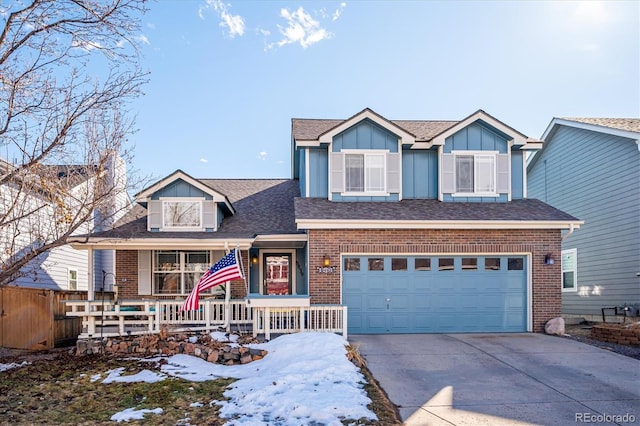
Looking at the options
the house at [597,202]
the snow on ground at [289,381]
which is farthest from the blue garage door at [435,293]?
the snow on ground at [289,381]

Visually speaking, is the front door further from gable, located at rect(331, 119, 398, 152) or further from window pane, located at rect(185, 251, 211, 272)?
gable, located at rect(331, 119, 398, 152)

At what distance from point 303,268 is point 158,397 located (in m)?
7.94

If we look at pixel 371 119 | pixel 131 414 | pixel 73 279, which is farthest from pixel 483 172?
pixel 73 279

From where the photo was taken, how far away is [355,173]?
13.5 metres

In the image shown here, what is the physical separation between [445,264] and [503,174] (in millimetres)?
3355

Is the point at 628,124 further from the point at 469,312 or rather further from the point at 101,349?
the point at 101,349

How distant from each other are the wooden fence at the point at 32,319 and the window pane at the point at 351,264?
697 centimetres

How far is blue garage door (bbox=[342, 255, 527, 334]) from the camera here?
1227 centimetres

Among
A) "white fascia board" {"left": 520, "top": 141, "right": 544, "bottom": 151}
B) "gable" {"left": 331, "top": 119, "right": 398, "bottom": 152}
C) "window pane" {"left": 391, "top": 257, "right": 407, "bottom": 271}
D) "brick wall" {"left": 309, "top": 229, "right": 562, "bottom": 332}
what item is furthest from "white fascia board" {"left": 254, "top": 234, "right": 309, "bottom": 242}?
"white fascia board" {"left": 520, "top": 141, "right": 544, "bottom": 151}

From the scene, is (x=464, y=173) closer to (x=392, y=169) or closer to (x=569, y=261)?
(x=392, y=169)

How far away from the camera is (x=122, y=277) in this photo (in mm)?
14219

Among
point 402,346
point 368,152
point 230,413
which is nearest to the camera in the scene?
point 230,413

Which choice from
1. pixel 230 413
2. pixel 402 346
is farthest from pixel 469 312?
pixel 230 413

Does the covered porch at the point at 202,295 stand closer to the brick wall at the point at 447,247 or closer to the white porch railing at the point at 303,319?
the white porch railing at the point at 303,319
